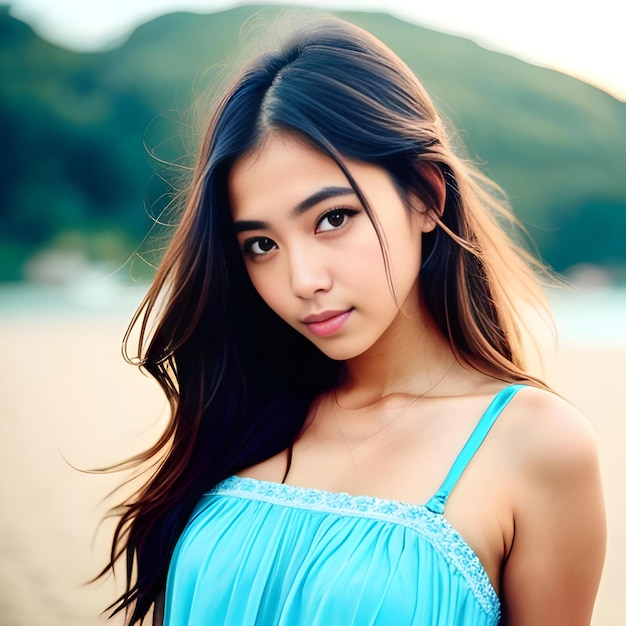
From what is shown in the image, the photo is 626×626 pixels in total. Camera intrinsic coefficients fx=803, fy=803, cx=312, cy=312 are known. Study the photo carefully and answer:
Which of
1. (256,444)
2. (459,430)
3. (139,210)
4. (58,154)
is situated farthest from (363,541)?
(58,154)

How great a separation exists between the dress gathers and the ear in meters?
0.28

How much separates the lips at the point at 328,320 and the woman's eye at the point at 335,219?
0.12 metres

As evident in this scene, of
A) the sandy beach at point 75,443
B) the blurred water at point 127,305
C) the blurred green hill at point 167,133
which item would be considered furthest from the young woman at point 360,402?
the blurred green hill at point 167,133

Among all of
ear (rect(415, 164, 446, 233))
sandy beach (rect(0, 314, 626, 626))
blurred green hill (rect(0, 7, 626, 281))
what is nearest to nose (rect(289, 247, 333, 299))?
ear (rect(415, 164, 446, 233))

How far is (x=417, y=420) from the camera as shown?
4.07 feet

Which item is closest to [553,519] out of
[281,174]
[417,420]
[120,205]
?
[417,420]

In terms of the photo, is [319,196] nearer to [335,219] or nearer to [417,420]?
[335,219]

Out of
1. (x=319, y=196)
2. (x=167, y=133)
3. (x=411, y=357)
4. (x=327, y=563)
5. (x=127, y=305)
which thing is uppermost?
(x=167, y=133)

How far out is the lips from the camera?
1.16m

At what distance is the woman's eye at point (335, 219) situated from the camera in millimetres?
1134

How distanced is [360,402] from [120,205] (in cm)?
859

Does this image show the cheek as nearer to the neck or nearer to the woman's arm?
the neck

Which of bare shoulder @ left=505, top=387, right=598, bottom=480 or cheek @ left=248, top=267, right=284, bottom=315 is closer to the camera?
bare shoulder @ left=505, top=387, right=598, bottom=480

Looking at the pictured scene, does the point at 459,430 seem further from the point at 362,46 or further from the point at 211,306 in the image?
the point at 362,46
